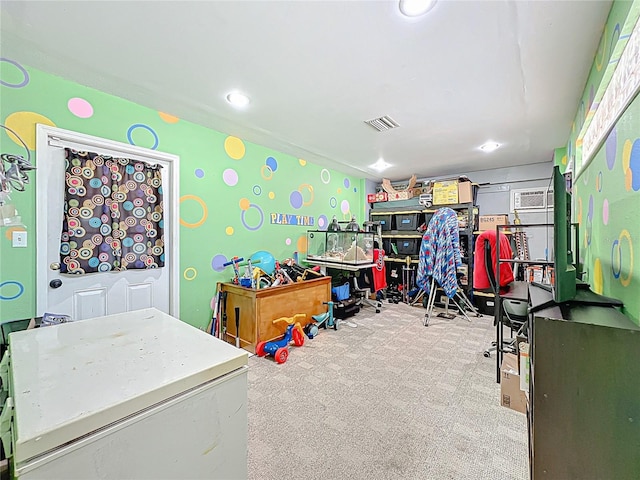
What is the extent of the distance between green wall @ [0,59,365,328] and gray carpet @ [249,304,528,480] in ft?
4.36

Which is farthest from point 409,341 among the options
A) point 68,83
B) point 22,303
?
point 68,83

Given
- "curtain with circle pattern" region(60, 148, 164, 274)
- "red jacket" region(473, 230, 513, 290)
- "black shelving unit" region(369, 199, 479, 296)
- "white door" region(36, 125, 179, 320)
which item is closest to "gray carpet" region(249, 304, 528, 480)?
"red jacket" region(473, 230, 513, 290)

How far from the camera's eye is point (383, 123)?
2.95 meters

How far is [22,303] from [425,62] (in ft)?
11.0

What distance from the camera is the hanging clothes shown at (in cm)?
391

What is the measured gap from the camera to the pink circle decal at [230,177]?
3.25 m

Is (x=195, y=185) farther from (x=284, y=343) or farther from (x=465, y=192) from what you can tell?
(x=465, y=192)

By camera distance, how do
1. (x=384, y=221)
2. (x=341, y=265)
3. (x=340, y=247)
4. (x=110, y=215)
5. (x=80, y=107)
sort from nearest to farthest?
1. (x=80, y=107)
2. (x=110, y=215)
3. (x=341, y=265)
4. (x=340, y=247)
5. (x=384, y=221)

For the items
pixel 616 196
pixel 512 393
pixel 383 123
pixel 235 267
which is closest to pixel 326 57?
pixel 383 123

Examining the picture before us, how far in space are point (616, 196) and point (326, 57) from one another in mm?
1803

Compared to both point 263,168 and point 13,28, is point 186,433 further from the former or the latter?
point 263,168

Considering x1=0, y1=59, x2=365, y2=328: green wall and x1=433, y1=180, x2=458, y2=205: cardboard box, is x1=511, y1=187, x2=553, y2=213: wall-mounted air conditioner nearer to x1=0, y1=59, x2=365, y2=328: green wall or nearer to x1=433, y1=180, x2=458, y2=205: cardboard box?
x1=433, y1=180, x2=458, y2=205: cardboard box

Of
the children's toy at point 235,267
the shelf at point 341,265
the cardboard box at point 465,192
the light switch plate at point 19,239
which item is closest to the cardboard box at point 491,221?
the cardboard box at point 465,192

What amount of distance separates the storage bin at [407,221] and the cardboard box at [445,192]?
43cm
